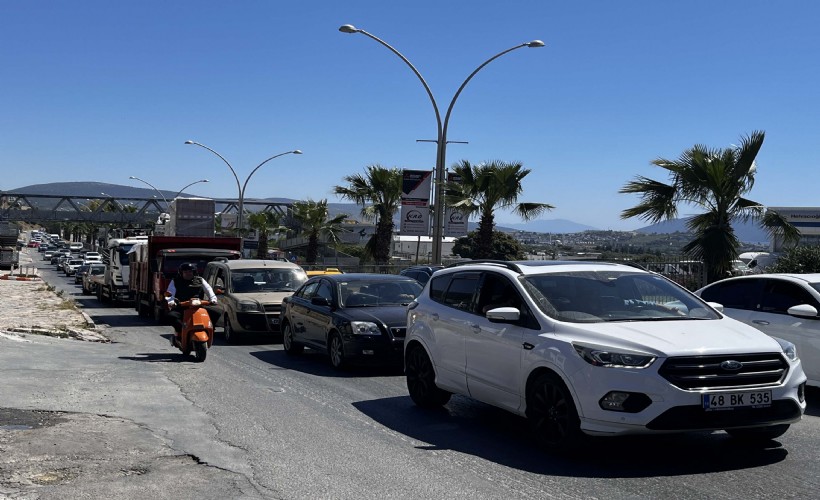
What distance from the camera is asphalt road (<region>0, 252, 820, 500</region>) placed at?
6312mm

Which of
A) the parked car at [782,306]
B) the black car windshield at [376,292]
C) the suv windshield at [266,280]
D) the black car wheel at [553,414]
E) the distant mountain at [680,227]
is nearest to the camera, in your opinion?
the black car wheel at [553,414]

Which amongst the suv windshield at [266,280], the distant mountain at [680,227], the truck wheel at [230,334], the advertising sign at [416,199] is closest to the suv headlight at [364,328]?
the truck wheel at [230,334]

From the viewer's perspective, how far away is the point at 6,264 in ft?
245

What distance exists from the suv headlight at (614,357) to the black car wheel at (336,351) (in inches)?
253

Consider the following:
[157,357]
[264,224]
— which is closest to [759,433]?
[157,357]

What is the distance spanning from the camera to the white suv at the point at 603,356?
22.0ft

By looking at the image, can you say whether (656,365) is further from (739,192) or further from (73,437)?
(739,192)

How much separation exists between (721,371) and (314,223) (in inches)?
1704

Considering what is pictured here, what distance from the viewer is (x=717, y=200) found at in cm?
2106

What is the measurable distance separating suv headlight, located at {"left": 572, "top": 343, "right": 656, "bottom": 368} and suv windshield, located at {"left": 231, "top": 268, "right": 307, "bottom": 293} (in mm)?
12699

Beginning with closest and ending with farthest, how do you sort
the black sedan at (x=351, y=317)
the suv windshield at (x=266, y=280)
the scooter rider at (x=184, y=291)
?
the black sedan at (x=351, y=317) < the scooter rider at (x=184, y=291) < the suv windshield at (x=266, y=280)

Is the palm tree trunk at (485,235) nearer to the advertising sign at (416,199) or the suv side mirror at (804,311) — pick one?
the advertising sign at (416,199)

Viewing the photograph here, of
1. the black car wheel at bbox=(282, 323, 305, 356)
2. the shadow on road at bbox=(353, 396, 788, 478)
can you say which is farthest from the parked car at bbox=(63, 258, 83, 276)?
the shadow on road at bbox=(353, 396, 788, 478)

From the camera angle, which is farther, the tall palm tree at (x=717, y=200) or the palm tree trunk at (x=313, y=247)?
the palm tree trunk at (x=313, y=247)
